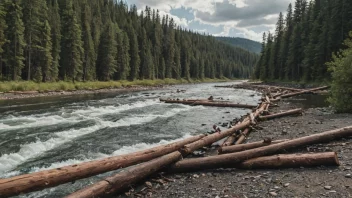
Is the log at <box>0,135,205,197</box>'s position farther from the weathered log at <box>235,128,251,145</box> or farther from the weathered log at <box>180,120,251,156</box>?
the weathered log at <box>235,128,251,145</box>

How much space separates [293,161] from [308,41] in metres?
64.9

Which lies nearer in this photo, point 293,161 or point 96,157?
point 293,161

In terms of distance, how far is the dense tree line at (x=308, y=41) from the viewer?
169 feet

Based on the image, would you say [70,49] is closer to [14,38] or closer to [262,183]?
[14,38]

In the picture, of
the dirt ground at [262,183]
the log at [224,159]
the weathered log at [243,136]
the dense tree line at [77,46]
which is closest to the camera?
the dirt ground at [262,183]

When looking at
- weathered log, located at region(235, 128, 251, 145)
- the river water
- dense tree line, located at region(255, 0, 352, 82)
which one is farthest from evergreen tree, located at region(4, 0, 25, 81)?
dense tree line, located at region(255, 0, 352, 82)

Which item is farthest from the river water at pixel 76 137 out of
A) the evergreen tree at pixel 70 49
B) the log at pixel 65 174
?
the evergreen tree at pixel 70 49

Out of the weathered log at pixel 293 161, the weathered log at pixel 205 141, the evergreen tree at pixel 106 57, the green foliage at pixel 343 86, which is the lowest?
the weathered log at pixel 205 141

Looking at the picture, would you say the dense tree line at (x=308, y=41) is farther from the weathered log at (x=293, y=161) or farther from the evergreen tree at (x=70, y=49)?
the evergreen tree at (x=70, y=49)

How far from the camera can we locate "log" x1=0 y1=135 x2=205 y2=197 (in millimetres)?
5259

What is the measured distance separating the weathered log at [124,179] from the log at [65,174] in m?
0.46

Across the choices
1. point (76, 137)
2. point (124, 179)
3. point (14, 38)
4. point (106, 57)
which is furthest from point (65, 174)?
point (106, 57)

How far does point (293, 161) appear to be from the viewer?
750 centimetres

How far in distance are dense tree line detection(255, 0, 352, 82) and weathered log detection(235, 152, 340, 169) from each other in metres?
39.8
